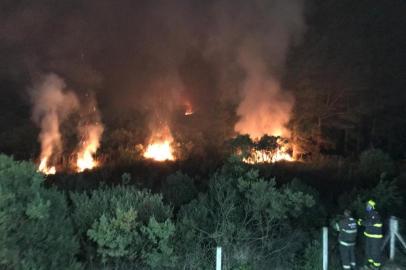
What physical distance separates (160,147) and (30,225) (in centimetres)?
2494

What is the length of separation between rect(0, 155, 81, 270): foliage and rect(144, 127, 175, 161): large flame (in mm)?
22301

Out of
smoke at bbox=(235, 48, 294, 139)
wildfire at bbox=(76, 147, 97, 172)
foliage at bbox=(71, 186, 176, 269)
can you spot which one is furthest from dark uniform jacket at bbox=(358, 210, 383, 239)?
smoke at bbox=(235, 48, 294, 139)

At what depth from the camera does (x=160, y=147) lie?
30.8 m

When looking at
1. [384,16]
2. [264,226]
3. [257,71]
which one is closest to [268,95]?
[257,71]

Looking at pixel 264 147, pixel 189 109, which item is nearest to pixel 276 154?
pixel 264 147

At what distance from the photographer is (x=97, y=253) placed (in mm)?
7566

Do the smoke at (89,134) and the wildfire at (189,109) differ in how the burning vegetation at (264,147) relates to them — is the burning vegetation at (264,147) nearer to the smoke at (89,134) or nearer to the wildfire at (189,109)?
the smoke at (89,134)

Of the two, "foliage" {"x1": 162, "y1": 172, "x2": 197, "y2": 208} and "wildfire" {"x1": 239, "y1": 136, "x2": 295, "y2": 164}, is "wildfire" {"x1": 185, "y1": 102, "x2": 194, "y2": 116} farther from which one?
"foliage" {"x1": 162, "y1": 172, "x2": 197, "y2": 208}

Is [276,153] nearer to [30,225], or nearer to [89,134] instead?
[89,134]

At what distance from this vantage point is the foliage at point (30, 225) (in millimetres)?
5469

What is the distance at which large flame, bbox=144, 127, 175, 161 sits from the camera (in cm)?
2972

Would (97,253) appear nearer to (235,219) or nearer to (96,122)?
(235,219)

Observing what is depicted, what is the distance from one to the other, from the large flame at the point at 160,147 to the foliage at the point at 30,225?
73.2ft

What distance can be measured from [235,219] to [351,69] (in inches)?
812
